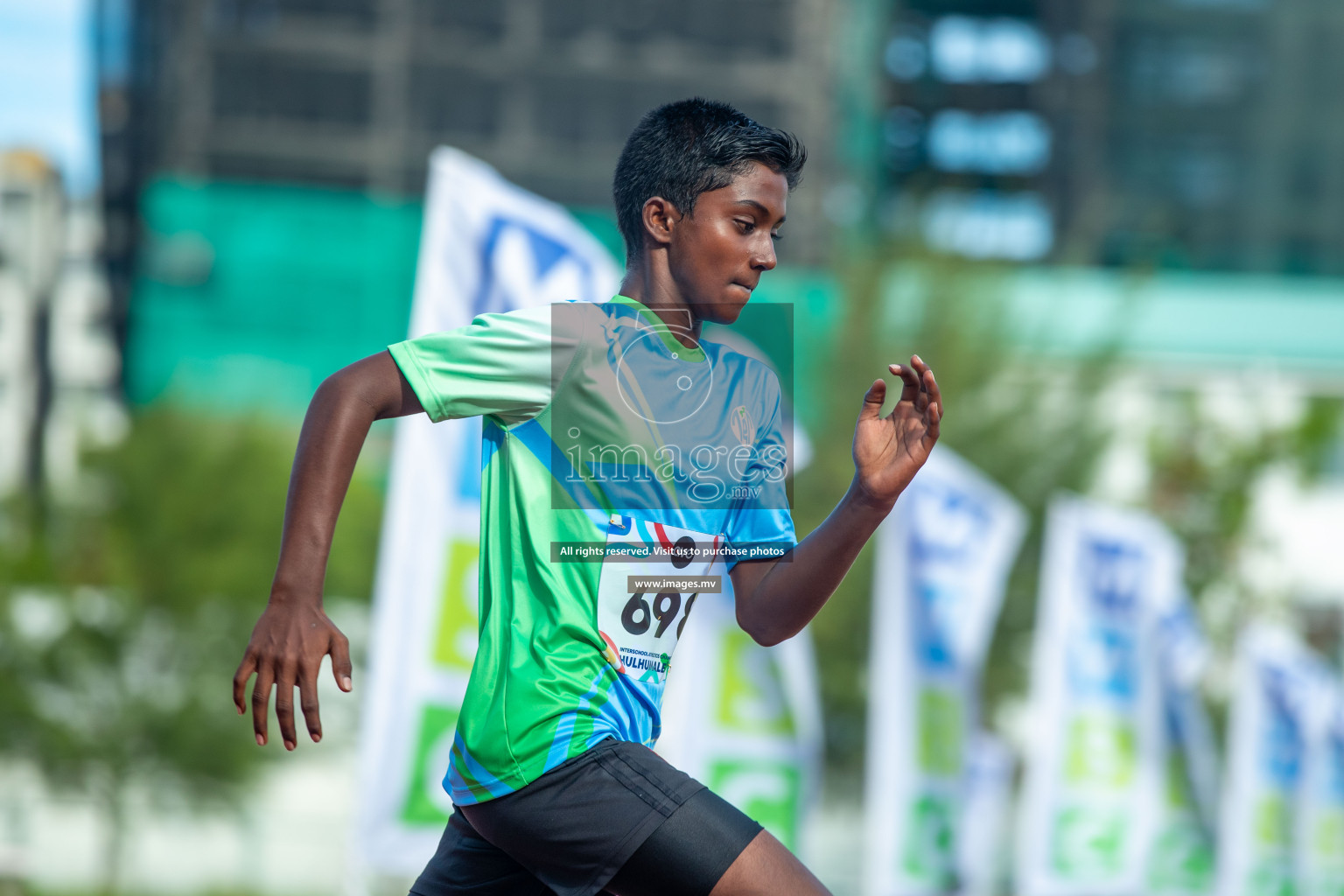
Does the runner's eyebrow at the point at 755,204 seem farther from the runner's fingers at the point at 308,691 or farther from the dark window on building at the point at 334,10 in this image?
the dark window on building at the point at 334,10

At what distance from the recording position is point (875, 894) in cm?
922

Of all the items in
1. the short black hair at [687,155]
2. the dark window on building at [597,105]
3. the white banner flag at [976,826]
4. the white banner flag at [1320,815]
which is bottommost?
the white banner flag at [1320,815]

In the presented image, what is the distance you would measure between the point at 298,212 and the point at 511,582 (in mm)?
35402

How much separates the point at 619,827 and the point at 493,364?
28.1 inches

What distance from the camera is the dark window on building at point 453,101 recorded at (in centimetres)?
3825

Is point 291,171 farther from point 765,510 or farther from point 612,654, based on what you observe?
point 612,654

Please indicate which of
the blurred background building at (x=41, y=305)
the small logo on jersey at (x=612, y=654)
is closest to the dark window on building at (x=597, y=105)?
Answer: the blurred background building at (x=41, y=305)

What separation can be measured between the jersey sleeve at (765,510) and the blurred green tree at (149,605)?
2128 cm

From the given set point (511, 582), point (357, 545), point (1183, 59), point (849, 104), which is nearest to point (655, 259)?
point (511, 582)

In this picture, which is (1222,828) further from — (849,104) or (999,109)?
(999,109)

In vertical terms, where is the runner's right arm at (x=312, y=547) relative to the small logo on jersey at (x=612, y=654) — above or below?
above

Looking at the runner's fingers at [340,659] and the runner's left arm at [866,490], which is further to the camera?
the runner's left arm at [866,490]

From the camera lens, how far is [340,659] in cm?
205

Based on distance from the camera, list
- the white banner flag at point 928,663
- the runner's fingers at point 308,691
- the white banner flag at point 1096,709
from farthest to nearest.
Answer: the white banner flag at point 1096,709
the white banner flag at point 928,663
the runner's fingers at point 308,691
